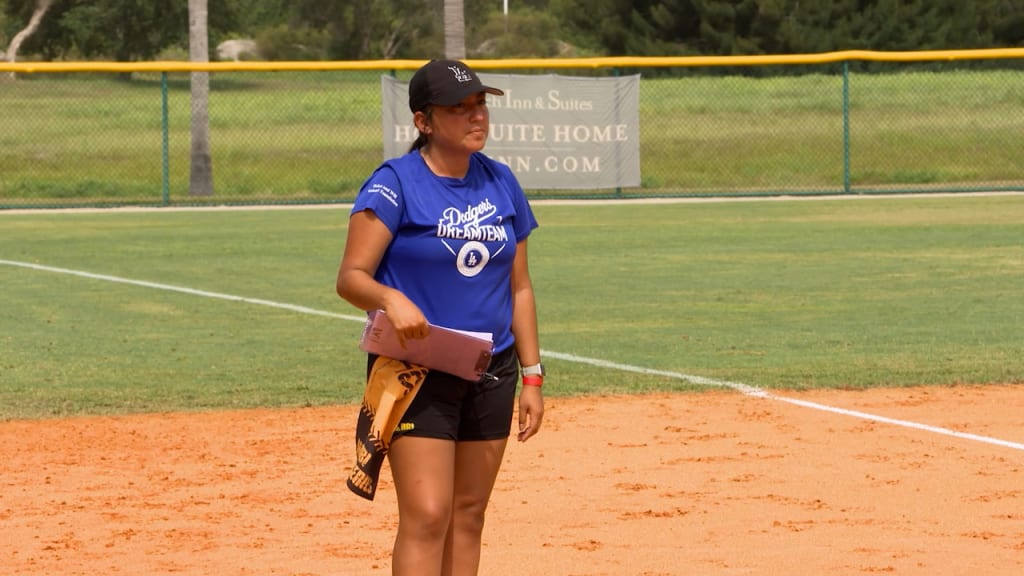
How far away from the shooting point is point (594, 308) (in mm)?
14305

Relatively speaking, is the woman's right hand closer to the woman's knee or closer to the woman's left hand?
the woman's knee

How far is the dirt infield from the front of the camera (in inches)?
255

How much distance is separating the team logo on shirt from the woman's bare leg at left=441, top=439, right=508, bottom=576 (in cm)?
54

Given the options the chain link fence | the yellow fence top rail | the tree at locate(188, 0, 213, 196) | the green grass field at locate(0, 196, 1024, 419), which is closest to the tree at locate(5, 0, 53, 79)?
the chain link fence

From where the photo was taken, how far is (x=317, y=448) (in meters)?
8.85

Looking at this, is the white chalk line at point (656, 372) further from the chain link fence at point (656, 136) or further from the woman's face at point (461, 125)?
the chain link fence at point (656, 136)

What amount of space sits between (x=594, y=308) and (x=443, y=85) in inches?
378

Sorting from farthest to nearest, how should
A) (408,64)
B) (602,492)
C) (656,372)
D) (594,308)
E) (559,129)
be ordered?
(559,129) → (408,64) → (594,308) → (656,372) → (602,492)

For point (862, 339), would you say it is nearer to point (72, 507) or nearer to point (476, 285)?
point (72, 507)

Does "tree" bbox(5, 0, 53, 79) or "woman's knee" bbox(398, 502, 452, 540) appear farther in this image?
"tree" bbox(5, 0, 53, 79)

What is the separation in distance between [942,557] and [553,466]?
242 centimetres

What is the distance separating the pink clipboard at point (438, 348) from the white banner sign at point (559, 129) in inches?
841

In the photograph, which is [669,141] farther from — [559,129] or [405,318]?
[405,318]

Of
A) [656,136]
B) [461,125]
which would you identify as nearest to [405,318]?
[461,125]
